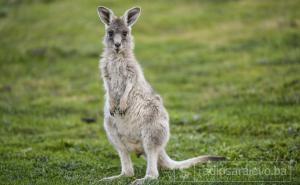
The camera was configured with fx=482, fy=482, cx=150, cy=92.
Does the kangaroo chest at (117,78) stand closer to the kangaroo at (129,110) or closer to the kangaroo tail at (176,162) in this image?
the kangaroo at (129,110)

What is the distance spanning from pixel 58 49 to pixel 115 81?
63.8 ft

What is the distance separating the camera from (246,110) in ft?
53.7

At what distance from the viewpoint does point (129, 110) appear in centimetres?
1050

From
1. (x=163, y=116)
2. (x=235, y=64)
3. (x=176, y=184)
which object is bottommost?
(x=176, y=184)

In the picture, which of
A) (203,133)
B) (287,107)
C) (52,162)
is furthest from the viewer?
(287,107)

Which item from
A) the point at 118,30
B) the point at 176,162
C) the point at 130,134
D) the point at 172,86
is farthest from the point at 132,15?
the point at 172,86

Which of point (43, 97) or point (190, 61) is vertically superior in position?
point (190, 61)

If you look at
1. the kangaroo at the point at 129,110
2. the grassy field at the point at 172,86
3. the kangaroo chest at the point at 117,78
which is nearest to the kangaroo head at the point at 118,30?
the kangaroo at the point at 129,110

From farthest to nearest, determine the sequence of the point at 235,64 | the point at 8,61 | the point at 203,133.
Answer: the point at 8,61
the point at 235,64
the point at 203,133

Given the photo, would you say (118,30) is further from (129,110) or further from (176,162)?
(176,162)

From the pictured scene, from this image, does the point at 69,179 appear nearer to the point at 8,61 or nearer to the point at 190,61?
the point at 190,61

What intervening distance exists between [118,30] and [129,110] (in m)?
1.78

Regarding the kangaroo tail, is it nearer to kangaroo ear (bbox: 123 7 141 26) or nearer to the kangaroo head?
the kangaroo head

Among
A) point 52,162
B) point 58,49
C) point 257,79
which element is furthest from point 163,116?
point 58,49
